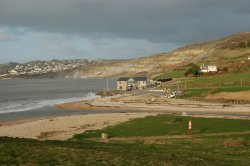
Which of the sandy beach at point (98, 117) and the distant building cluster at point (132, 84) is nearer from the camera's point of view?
the sandy beach at point (98, 117)

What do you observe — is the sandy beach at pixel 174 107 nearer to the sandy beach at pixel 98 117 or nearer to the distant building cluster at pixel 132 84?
the sandy beach at pixel 98 117

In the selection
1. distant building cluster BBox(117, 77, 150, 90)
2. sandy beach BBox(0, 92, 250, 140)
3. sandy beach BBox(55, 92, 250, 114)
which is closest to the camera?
sandy beach BBox(0, 92, 250, 140)

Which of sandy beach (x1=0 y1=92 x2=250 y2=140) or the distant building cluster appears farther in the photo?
the distant building cluster

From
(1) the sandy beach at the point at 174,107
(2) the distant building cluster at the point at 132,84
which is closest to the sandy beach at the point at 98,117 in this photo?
(1) the sandy beach at the point at 174,107

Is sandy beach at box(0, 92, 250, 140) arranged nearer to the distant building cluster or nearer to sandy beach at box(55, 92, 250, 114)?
sandy beach at box(55, 92, 250, 114)

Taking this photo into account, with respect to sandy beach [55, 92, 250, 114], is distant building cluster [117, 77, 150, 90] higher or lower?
higher

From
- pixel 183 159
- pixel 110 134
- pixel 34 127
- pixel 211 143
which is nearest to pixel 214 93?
pixel 34 127

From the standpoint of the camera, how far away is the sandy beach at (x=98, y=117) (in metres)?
43.5

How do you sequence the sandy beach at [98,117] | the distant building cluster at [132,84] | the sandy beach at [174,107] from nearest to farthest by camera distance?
the sandy beach at [98,117], the sandy beach at [174,107], the distant building cluster at [132,84]

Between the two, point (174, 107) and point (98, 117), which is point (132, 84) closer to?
point (174, 107)

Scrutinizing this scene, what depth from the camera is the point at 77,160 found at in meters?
14.8

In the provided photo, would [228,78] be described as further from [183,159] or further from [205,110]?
[183,159]

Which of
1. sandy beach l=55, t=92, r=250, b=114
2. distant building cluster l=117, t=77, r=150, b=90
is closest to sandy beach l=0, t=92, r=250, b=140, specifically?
sandy beach l=55, t=92, r=250, b=114

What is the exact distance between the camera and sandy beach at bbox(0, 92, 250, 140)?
43.5 meters
